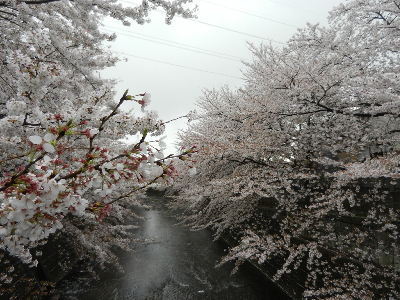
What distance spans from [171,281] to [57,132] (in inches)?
316

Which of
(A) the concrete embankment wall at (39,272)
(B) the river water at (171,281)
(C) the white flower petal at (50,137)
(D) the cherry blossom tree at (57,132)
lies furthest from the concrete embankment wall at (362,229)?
(A) the concrete embankment wall at (39,272)

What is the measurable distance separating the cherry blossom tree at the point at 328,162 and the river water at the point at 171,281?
112 cm

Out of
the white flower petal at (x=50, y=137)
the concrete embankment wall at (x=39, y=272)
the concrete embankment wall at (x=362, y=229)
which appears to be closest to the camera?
the white flower petal at (x=50, y=137)

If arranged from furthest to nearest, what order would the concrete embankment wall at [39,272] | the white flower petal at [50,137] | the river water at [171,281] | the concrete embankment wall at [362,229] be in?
1. the river water at [171,281]
2. the concrete embankment wall at [362,229]
3. the concrete embankment wall at [39,272]
4. the white flower petal at [50,137]

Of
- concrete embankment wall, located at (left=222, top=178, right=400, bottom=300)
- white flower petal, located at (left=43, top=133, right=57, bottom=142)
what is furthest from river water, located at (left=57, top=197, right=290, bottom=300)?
white flower petal, located at (left=43, top=133, right=57, bottom=142)

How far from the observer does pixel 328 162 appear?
564cm

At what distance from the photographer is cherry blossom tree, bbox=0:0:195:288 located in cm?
138

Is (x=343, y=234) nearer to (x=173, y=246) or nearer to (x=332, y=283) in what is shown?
(x=332, y=283)

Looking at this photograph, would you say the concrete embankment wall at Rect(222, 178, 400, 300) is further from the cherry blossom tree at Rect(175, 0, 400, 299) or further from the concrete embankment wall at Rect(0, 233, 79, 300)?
the concrete embankment wall at Rect(0, 233, 79, 300)

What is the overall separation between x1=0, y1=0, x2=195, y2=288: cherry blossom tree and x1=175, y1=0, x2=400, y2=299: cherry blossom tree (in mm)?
4396

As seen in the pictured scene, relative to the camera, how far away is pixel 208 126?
39.9ft

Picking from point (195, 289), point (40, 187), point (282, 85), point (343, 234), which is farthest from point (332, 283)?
point (40, 187)

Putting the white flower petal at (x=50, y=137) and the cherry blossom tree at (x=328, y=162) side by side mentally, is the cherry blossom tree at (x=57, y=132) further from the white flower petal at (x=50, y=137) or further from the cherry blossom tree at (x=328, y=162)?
the cherry blossom tree at (x=328, y=162)

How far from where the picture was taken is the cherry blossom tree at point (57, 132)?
1.38m
